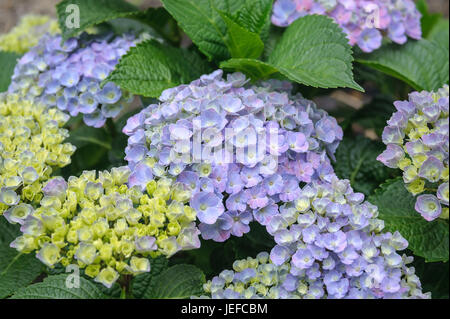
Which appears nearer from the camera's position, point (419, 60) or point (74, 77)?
point (74, 77)

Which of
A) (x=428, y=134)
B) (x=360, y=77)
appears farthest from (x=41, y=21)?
(x=428, y=134)

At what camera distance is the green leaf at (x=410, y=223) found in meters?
1.74

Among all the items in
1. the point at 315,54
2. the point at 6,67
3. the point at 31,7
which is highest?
the point at 315,54

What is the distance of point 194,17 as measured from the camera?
199 centimetres

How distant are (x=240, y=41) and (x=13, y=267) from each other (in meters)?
0.99

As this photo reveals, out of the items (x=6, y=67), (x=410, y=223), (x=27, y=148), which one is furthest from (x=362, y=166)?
(x=6, y=67)

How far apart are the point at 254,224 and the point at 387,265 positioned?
0.49 m

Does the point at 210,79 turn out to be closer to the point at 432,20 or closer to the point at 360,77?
the point at 360,77

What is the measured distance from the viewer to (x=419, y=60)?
7.35 feet

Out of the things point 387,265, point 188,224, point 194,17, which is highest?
point 194,17

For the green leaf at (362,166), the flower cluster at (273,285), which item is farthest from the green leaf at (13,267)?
the green leaf at (362,166)

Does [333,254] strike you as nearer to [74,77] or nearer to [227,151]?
[227,151]

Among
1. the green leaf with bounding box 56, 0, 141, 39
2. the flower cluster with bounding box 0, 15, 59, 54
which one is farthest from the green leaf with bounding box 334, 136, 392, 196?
the flower cluster with bounding box 0, 15, 59, 54

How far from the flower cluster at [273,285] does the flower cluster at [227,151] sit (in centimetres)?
13
